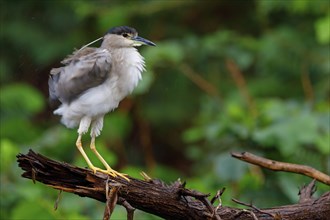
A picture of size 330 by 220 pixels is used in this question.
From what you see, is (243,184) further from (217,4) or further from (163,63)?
(217,4)

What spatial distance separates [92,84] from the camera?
3764 millimetres

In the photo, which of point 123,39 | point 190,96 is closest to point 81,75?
point 123,39

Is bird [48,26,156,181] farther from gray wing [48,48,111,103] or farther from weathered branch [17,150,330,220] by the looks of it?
weathered branch [17,150,330,220]

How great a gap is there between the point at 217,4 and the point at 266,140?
2.94 meters

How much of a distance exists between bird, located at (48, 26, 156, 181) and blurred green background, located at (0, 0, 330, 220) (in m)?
1.57

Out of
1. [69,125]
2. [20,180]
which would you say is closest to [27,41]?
[20,180]

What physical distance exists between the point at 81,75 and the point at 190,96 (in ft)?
15.8

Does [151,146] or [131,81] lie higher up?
[151,146]

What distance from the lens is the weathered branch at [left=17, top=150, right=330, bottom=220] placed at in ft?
11.2

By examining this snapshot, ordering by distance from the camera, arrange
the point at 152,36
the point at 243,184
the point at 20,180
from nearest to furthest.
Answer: the point at 243,184, the point at 20,180, the point at 152,36

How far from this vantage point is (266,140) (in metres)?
5.88

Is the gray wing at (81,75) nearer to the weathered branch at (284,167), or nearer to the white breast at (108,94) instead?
the white breast at (108,94)

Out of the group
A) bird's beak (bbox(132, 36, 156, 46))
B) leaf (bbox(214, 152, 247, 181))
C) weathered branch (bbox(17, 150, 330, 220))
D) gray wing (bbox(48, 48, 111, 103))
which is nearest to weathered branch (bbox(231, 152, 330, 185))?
weathered branch (bbox(17, 150, 330, 220))

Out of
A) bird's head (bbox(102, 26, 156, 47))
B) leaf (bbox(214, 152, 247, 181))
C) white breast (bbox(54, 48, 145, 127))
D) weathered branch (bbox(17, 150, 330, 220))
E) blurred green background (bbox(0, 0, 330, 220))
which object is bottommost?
weathered branch (bbox(17, 150, 330, 220))
